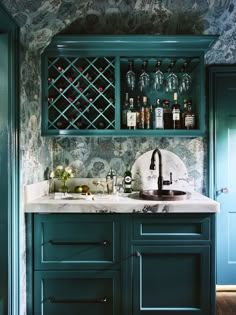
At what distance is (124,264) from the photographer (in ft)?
7.39

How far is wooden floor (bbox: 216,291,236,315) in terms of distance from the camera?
8.77 ft

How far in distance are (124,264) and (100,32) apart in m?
2.04

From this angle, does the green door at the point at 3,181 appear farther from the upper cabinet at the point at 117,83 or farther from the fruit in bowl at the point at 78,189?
the fruit in bowl at the point at 78,189

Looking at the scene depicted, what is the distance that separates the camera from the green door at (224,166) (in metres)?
3.13

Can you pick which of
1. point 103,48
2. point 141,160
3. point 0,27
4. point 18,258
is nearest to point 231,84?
point 141,160

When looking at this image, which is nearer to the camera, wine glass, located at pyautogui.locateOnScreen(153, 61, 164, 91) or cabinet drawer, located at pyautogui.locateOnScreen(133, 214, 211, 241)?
cabinet drawer, located at pyautogui.locateOnScreen(133, 214, 211, 241)

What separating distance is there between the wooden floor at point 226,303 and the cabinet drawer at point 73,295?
107cm

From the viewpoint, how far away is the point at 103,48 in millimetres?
2594

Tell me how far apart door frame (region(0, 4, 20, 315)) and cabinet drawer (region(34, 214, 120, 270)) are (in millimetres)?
193

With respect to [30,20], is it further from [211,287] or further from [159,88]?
[211,287]

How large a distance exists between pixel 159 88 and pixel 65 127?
968 mm

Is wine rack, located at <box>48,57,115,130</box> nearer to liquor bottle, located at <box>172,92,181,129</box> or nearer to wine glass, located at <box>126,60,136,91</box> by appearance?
wine glass, located at <box>126,60,136,91</box>

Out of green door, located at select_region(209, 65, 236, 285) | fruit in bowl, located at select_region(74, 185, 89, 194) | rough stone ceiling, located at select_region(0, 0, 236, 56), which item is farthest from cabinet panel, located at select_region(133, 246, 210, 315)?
rough stone ceiling, located at select_region(0, 0, 236, 56)

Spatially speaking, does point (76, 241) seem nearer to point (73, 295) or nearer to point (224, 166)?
point (73, 295)
